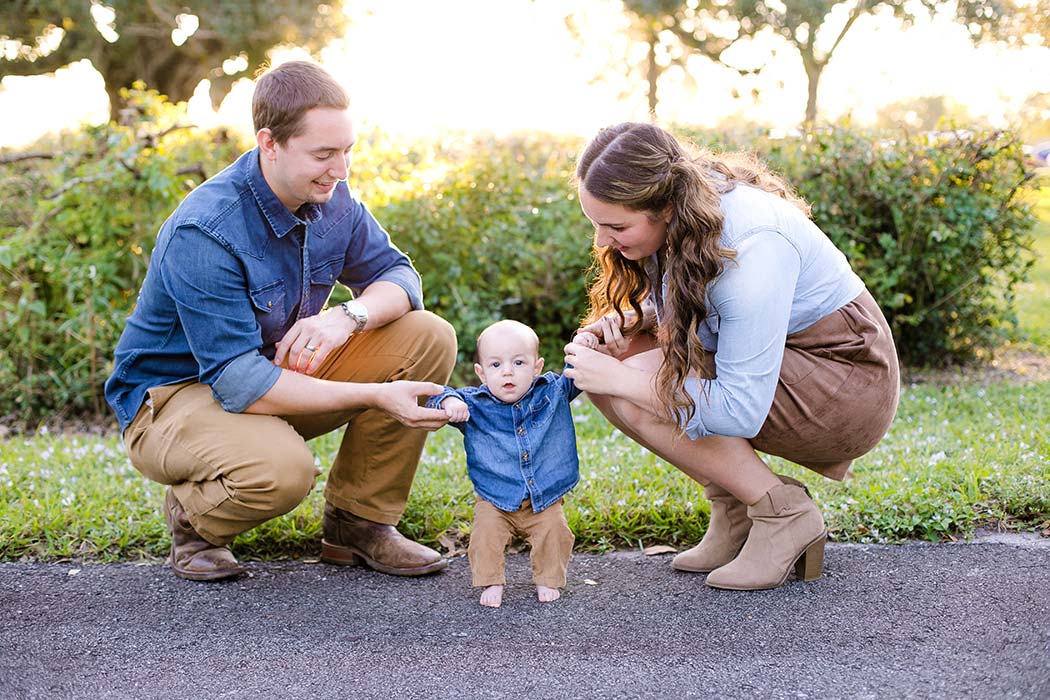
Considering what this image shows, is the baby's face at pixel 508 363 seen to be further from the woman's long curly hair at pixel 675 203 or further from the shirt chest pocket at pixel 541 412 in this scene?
the woman's long curly hair at pixel 675 203

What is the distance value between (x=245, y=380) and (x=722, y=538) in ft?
5.06

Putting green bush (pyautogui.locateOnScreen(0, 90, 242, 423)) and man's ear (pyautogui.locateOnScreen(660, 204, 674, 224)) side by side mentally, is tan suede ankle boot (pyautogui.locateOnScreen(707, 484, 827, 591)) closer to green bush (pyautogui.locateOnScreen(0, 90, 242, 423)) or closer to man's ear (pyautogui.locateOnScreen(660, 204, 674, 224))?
man's ear (pyautogui.locateOnScreen(660, 204, 674, 224))

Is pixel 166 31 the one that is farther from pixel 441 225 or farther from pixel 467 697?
pixel 467 697

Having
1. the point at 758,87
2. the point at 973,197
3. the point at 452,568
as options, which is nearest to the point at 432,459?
the point at 452,568

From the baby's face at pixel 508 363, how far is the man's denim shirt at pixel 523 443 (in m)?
0.06

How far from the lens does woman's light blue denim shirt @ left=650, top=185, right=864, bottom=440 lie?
283cm

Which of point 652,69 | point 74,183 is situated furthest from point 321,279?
point 652,69

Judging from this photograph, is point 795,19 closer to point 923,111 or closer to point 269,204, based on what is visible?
point 923,111

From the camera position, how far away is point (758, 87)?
24.3 meters

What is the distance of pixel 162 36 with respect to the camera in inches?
791

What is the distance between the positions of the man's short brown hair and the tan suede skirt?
1519 mm

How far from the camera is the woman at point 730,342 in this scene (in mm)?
2832

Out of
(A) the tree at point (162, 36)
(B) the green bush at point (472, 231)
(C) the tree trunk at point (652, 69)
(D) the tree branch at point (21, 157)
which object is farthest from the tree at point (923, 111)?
(A) the tree at point (162, 36)

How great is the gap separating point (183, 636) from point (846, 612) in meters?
1.86
